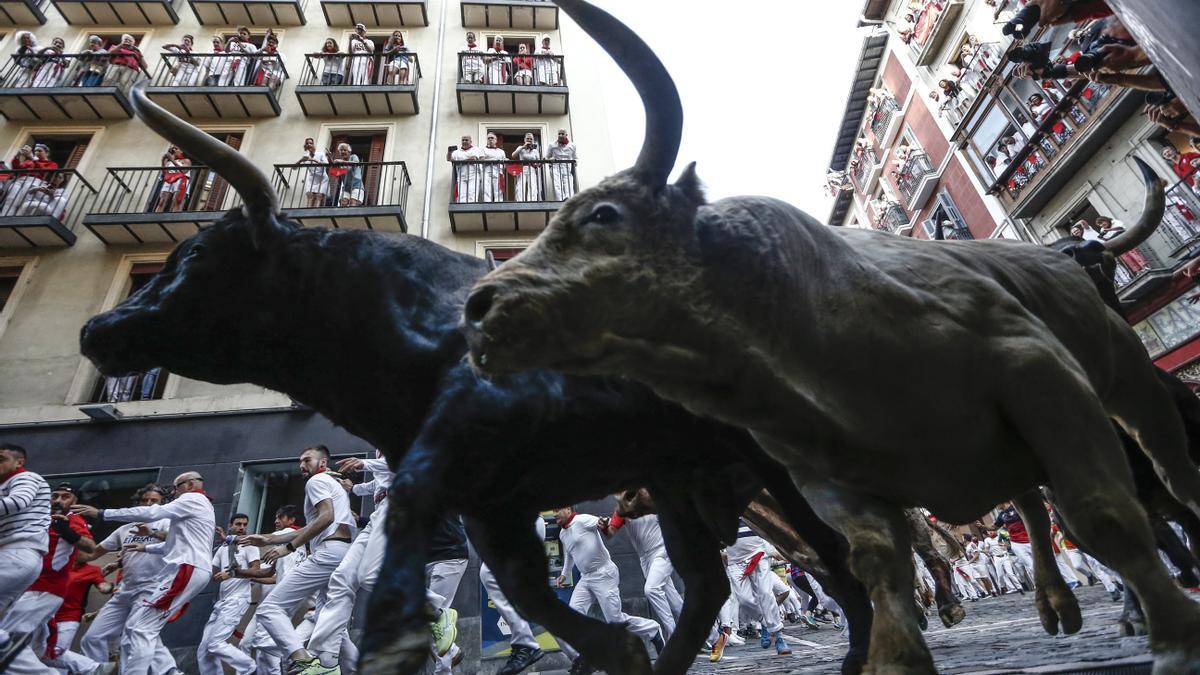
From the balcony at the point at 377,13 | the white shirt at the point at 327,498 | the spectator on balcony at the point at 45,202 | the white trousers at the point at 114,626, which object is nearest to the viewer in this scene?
the white shirt at the point at 327,498

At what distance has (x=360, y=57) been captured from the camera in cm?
1920

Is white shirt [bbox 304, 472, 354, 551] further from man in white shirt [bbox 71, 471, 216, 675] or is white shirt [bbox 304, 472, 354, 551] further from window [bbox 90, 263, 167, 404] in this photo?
window [bbox 90, 263, 167, 404]

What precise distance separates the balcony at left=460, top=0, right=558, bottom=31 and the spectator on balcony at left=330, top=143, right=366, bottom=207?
7.59 m

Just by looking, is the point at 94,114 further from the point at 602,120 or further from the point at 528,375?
the point at 528,375

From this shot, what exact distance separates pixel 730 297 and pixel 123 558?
9717mm

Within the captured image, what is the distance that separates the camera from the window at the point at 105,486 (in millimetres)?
12742

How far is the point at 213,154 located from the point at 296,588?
236 inches

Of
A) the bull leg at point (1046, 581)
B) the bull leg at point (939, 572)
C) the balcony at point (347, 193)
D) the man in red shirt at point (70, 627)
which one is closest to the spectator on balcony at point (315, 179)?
the balcony at point (347, 193)

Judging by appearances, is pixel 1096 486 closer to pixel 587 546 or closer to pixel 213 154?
pixel 213 154

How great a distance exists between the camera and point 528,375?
273 centimetres

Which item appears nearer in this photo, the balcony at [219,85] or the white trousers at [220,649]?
the white trousers at [220,649]

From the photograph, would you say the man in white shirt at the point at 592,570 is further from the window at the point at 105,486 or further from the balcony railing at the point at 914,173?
the balcony railing at the point at 914,173

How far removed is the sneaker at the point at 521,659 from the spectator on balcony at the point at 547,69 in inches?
643

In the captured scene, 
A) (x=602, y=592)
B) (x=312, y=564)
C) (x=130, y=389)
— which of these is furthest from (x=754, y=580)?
(x=130, y=389)
